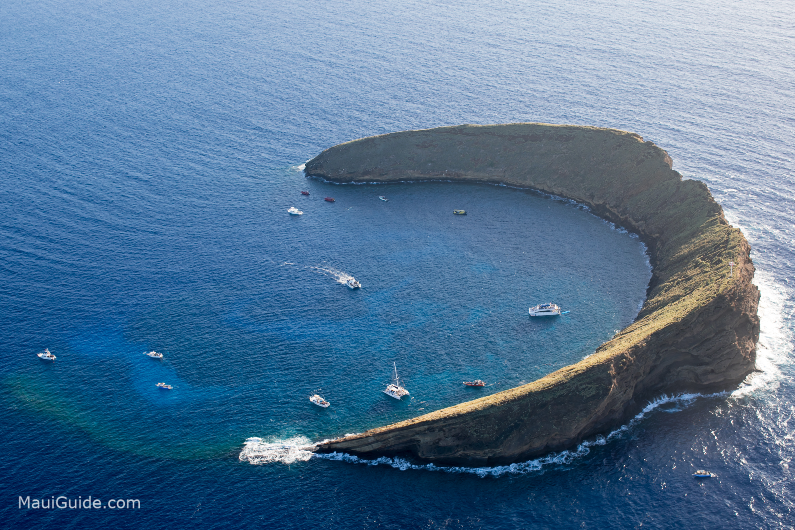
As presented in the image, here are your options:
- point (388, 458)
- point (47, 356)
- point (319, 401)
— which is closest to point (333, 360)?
point (319, 401)

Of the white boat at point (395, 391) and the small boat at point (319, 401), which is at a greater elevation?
the white boat at point (395, 391)

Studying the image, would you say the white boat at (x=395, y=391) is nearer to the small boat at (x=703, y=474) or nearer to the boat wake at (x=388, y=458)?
the boat wake at (x=388, y=458)

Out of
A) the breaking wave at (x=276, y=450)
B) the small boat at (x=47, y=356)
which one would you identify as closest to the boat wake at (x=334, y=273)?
the breaking wave at (x=276, y=450)

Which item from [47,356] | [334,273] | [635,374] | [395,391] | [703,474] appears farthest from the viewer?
[334,273]

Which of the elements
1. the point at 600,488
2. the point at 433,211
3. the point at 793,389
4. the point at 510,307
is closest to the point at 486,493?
the point at 600,488

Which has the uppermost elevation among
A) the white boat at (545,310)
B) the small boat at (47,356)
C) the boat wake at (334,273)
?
the white boat at (545,310)

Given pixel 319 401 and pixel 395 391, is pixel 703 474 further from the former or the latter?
pixel 319 401
